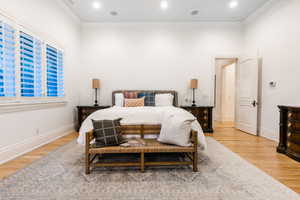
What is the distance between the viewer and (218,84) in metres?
6.64

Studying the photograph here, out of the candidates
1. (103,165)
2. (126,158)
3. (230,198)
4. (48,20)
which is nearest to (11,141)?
(103,165)

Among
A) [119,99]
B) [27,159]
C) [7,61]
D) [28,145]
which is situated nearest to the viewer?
[7,61]

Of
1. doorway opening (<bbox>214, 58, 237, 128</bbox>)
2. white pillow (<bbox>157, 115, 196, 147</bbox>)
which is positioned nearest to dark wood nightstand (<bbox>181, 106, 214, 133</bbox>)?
doorway opening (<bbox>214, 58, 237, 128</bbox>)

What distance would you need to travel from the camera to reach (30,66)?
9.89ft

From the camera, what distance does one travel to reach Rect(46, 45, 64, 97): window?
142 inches

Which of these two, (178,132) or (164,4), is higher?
(164,4)

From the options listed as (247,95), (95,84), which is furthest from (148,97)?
(247,95)

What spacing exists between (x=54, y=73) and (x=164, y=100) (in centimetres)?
279

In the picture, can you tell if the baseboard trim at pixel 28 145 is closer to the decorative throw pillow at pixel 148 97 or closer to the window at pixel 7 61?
the window at pixel 7 61

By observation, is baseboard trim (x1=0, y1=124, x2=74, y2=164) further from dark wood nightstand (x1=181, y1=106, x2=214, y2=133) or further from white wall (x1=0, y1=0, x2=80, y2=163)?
dark wood nightstand (x1=181, y1=106, x2=214, y2=133)

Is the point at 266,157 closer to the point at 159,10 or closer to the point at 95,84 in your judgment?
the point at 159,10

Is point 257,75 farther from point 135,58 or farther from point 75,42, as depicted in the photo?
point 75,42

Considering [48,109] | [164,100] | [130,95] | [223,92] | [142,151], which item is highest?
[223,92]

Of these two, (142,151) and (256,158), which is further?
(256,158)
